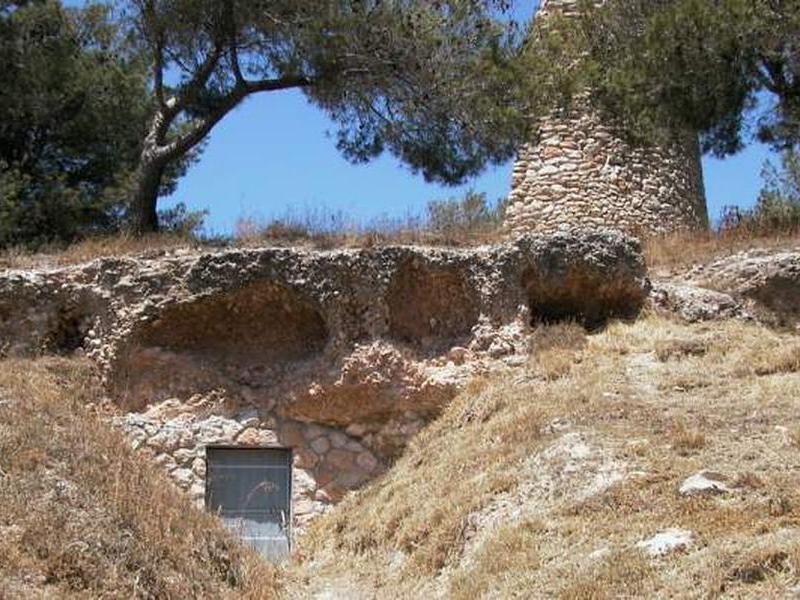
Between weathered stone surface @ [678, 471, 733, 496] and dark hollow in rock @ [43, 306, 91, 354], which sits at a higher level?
dark hollow in rock @ [43, 306, 91, 354]

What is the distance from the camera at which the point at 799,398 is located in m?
9.75

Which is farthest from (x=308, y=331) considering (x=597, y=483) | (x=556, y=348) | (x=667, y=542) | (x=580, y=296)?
(x=667, y=542)

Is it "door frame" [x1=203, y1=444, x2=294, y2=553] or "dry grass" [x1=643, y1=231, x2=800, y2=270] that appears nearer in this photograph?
"door frame" [x1=203, y1=444, x2=294, y2=553]

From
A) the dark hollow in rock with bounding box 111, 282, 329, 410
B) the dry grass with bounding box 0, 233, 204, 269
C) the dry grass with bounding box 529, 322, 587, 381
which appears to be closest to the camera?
the dry grass with bounding box 529, 322, 587, 381

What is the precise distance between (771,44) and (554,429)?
6.64m

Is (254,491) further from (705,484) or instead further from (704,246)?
(704,246)

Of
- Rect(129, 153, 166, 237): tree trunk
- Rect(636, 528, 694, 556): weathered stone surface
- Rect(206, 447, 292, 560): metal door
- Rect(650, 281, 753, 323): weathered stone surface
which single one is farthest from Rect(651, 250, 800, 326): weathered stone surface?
Rect(129, 153, 166, 237): tree trunk

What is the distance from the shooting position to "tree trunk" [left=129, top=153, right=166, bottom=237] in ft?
49.6

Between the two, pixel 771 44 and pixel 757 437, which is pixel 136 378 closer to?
pixel 757 437

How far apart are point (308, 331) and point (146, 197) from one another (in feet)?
12.5

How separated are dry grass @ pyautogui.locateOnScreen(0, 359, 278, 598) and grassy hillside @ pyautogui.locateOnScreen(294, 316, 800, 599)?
1072 millimetres

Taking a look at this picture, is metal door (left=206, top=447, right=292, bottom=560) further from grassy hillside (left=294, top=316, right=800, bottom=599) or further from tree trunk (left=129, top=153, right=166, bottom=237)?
tree trunk (left=129, top=153, right=166, bottom=237)

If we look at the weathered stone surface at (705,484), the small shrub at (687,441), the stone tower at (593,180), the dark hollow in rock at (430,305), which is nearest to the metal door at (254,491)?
the dark hollow in rock at (430,305)

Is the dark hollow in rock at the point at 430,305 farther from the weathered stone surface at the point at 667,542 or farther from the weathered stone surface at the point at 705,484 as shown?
the weathered stone surface at the point at 667,542
